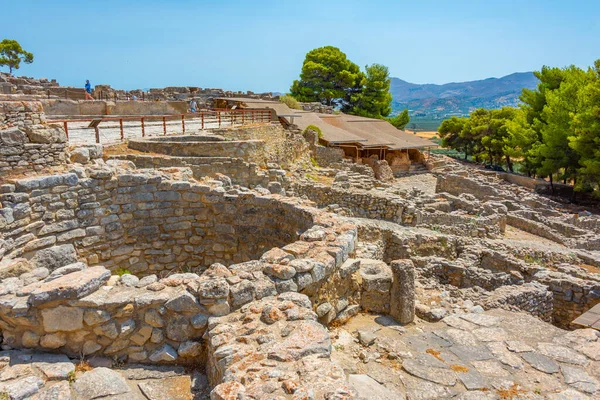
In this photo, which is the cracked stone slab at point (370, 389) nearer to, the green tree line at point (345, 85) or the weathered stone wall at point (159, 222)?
the weathered stone wall at point (159, 222)

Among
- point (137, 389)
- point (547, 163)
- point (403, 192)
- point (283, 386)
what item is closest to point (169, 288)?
point (137, 389)

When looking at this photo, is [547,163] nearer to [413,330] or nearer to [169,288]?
[413,330]

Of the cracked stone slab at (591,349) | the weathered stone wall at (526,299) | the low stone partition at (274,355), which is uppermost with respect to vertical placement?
the low stone partition at (274,355)

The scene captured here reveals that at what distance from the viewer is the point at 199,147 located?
13367 millimetres

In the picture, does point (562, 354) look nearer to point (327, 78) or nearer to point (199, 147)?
point (199, 147)

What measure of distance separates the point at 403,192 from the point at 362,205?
4402 millimetres

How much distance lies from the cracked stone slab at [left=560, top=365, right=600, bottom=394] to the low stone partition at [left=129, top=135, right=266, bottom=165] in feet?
35.5

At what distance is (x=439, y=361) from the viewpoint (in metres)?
5.23

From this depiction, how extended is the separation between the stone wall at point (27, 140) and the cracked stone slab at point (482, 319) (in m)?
7.29

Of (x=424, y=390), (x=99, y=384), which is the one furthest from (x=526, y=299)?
(x=99, y=384)

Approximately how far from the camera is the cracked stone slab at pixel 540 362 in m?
5.28

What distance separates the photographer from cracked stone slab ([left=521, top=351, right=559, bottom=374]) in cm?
528

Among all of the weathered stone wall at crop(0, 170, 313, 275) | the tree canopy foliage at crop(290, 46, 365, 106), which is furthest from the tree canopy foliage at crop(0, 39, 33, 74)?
the weathered stone wall at crop(0, 170, 313, 275)

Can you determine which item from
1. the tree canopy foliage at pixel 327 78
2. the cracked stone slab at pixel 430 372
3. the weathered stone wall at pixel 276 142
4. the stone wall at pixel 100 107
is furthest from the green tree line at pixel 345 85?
the cracked stone slab at pixel 430 372
